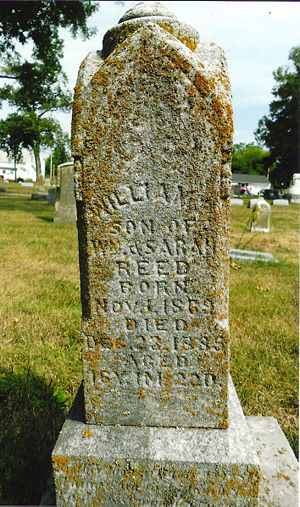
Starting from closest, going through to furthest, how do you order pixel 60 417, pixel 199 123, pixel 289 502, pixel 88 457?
1. pixel 199 123
2. pixel 88 457
3. pixel 289 502
4. pixel 60 417

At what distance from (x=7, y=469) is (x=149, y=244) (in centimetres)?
145

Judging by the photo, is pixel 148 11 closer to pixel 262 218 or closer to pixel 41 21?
pixel 262 218

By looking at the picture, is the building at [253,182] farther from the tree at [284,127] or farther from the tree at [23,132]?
the tree at [23,132]

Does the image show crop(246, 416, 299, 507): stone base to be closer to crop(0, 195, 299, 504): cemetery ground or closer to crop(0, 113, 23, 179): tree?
Answer: crop(0, 195, 299, 504): cemetery ground

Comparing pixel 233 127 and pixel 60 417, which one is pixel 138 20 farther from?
pixel 60 417

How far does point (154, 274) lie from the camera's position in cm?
166

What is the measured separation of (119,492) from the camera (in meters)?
1.66

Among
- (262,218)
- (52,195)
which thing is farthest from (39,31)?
(262,218)

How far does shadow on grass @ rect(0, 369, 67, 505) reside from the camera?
75.7 inches

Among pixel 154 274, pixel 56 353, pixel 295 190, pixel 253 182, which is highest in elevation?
pixel 253 182

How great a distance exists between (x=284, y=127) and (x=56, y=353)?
39306mm

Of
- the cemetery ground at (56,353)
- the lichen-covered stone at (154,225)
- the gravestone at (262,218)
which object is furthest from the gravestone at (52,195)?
the lichen-covered stone at (154,225)

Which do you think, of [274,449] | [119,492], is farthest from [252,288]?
[119,492]

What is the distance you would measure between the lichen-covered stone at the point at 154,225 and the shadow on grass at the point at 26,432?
565mm
